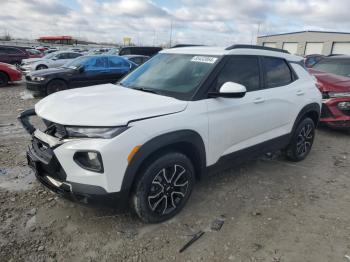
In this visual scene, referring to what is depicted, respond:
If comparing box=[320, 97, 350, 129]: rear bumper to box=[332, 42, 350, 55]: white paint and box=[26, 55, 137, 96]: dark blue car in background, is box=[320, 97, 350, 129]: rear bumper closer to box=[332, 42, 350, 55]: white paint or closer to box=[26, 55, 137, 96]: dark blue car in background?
box=[26, 55, 137, 96]: dark blue car in background

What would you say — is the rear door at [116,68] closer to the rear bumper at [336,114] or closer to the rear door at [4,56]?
the rear bumper at [336,114]

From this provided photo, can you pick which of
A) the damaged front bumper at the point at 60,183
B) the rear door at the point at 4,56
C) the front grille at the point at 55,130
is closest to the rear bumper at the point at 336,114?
the damaged front bumper at the point at 60,183

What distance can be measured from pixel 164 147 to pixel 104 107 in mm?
678

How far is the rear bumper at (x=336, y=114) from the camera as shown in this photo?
631cm

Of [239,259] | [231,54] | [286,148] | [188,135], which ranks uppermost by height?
[231,54]

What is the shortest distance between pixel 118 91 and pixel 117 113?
0.91 metres

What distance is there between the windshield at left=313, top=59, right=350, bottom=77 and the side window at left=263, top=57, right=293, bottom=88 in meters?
4.13

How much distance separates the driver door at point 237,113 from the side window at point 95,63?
7794 mm

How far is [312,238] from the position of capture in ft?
10.0

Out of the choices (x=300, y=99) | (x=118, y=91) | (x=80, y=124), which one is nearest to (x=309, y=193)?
(x=300, y=99)

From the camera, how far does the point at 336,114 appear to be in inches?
251

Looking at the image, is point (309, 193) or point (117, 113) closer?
point (117, 113)

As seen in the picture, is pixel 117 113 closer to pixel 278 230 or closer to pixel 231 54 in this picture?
pixel 231 54

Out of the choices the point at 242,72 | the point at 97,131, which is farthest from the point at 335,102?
the point at 97,131
